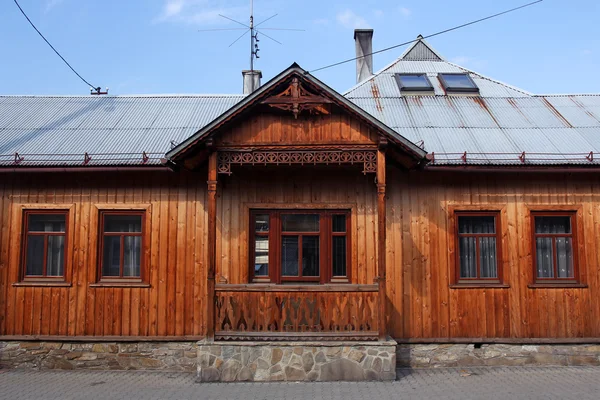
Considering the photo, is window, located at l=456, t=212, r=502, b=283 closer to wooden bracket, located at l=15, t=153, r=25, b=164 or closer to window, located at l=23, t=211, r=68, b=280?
window, located at l=23, t=211, r=68, b=280

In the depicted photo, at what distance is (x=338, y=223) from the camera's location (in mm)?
9953

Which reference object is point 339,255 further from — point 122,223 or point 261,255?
point 122,223

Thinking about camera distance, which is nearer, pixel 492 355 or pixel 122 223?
pixel 492 355

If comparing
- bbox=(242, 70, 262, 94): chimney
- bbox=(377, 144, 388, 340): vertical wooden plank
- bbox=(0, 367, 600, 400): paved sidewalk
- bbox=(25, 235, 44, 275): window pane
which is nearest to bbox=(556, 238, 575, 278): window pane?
bbox=(0, 367, 600, 400): paved sidewalk

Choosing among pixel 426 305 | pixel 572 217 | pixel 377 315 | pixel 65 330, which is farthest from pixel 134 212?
pixel 572 217

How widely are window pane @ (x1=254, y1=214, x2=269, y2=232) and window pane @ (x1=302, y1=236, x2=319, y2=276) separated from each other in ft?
2.50

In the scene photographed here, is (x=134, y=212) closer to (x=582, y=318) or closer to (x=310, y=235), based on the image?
(x=310, y=235)

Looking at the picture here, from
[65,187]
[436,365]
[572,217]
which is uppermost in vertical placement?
[65,187]

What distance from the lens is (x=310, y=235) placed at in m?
9.97

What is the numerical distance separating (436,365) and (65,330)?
6.87m

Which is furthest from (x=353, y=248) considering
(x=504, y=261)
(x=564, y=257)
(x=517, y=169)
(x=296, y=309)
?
(x=564, y=257)

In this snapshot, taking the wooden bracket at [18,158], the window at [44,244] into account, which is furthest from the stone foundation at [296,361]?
the wooden bracket at [18,158]

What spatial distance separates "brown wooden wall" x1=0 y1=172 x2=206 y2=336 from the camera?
9641mm

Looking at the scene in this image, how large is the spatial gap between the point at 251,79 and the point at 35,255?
29.4ft
